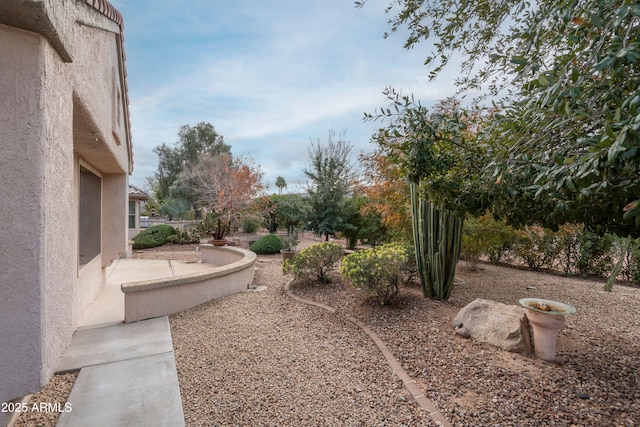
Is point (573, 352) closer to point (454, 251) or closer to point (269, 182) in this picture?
point (454, 251)

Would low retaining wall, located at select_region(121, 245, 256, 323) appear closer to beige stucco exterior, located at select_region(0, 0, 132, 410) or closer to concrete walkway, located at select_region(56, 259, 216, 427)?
concrete walkway, located at select_region(56, 259, 216, 427)

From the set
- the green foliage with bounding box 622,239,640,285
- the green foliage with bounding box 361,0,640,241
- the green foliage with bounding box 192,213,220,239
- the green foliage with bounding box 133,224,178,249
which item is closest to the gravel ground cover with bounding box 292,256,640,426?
the green foliage with bounding box 361,0,640,241

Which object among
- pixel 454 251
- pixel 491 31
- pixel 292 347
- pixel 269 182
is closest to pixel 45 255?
pixel 292 347

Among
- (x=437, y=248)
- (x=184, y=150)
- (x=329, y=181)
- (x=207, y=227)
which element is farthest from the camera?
(x=184, y=150)

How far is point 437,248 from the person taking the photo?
19.0ft

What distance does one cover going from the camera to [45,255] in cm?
189

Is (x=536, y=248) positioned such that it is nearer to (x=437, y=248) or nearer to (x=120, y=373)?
(x=437, y=248)

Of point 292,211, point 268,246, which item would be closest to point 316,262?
point 268,246

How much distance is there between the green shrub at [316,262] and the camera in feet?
23.1

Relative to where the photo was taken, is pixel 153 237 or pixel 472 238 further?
pixel 153 237

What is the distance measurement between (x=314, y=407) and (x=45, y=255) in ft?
8.16

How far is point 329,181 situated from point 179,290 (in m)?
10.7

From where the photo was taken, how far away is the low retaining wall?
4980mm

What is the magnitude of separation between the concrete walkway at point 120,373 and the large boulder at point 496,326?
364 cm
